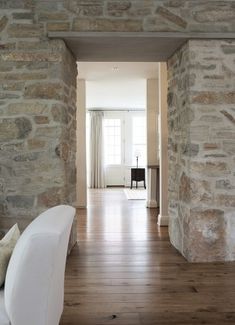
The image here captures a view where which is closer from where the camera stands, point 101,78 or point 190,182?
point 190,182

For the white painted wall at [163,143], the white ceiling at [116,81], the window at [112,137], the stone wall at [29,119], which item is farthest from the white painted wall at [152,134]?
the window at [112,137]

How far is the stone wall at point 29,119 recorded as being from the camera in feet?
12.1

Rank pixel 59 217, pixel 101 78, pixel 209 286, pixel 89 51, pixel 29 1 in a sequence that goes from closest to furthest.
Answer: pixel 59 217
pixel 209 286
pixel 29 1
pixel 89 51
pixel 101 78

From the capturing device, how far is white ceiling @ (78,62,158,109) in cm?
626

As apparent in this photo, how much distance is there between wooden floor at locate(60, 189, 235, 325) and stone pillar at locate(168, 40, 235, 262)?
0.28 m

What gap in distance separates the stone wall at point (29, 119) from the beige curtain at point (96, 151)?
7.89 metres

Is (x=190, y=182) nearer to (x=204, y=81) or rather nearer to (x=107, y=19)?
(x=204, y=81)

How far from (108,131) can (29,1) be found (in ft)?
27.4

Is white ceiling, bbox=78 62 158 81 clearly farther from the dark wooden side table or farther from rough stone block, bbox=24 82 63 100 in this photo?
the dark wooden side table

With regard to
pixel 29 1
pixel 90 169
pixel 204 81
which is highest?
pixel 29 1

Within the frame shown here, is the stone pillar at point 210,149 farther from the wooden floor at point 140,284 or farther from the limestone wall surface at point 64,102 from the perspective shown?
the wooden floor at point 140,284

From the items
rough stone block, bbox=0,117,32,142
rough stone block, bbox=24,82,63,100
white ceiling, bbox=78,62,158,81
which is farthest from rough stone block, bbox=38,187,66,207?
white ceiling, bbox=78,62,158,81

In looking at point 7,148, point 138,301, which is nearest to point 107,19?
point 7,148

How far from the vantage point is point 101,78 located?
7.22m
